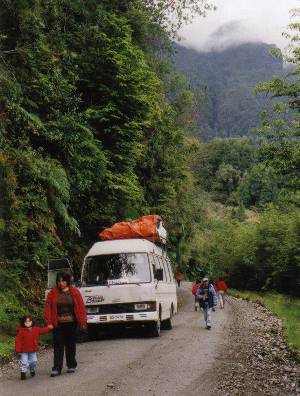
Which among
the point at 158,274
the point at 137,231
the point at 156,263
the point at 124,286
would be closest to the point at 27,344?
the point at 124,286

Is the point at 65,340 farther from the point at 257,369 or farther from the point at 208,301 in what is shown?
the point at 208,301

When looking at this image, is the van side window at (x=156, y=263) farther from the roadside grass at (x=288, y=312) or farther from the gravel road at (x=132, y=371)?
the roadside grass at (x=288, y=312)

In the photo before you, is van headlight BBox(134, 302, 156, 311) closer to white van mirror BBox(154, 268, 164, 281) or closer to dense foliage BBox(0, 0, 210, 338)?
white van mirror BBox(154, 268, 164, 281)

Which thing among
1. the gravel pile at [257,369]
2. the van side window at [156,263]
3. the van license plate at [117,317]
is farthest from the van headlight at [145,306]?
the gravel pile at [257,369]

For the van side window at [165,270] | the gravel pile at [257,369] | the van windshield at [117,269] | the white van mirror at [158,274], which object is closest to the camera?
the gravel pile at [257,369]

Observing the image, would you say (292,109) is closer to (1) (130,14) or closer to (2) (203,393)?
(1) (130,14)

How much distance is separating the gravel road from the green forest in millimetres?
2789

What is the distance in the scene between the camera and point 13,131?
16.2 meters

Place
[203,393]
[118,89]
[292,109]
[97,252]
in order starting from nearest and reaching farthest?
[203,393] < [97,252] < [292,109] < [118,89]

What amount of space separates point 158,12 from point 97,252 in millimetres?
23588

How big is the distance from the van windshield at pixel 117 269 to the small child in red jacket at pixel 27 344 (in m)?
5.09

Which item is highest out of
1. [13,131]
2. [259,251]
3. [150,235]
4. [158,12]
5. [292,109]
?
[158,12]

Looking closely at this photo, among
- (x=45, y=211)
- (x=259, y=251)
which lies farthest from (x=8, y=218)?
(x=259, y=251)

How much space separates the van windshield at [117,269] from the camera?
15039 millimetres
